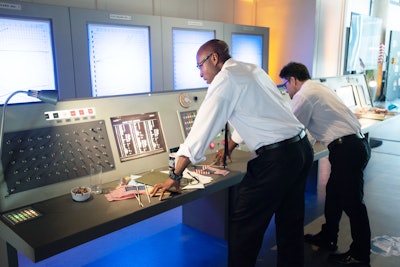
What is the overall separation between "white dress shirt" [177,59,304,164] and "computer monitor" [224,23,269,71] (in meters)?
2.68

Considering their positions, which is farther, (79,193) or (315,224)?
(315,224)

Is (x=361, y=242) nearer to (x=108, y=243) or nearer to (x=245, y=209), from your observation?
(x=245, y=209)

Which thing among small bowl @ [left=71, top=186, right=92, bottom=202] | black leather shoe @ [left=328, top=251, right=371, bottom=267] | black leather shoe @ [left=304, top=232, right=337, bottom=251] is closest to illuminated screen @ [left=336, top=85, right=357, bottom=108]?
black leather shoe @ [left=304, top=232, right=337, bottom=251]

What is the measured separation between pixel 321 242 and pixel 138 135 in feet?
5.31

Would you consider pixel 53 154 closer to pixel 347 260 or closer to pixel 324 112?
pixel 324 112

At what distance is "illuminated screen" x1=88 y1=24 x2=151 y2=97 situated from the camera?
3.25 m

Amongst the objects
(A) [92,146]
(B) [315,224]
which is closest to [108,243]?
(A) [92,146]

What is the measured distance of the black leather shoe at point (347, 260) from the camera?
251 cm

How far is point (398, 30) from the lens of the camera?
591 centimetres

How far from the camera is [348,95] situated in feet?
14.9

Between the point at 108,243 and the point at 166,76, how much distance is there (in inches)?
70.3

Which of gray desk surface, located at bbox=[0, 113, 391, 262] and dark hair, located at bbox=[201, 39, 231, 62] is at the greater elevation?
dark hair, located at bbox=[201, 39, 231, 62]

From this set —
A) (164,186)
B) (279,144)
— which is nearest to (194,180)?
(164,186)

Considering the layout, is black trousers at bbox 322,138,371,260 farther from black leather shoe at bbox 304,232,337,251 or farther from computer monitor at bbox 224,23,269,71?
computer monitor at bbox 224,23,269,71
